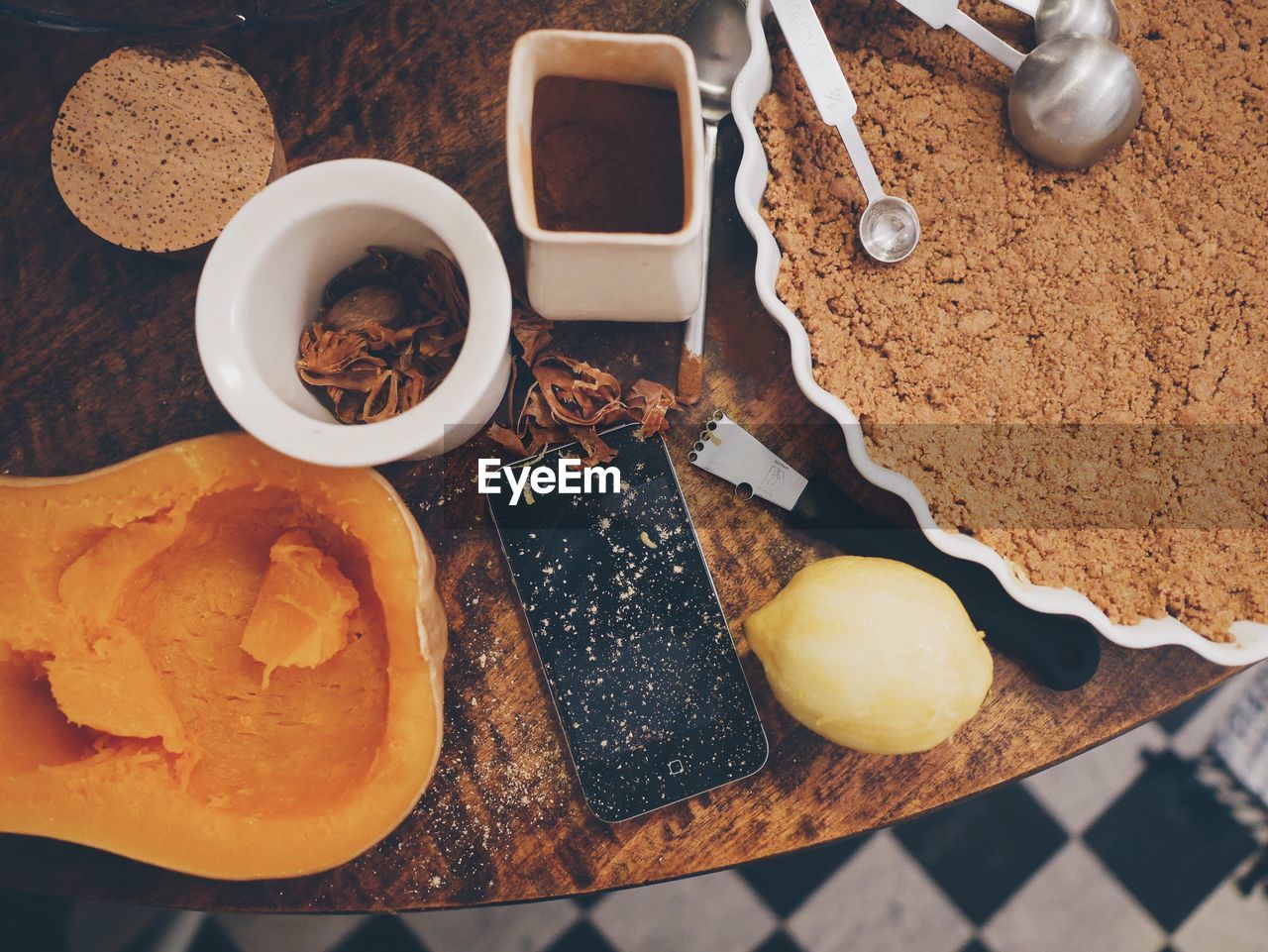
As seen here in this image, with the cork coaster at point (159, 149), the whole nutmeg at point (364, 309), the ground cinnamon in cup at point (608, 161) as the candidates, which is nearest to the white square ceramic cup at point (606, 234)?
the ground cinnamon in cup at point (608, 161)

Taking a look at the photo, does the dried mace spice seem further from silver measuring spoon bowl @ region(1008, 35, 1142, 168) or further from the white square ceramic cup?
silver measuring spoon bowl @ region(1008, 35, 1142, 168)

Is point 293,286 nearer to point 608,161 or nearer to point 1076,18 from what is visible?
point 608,161

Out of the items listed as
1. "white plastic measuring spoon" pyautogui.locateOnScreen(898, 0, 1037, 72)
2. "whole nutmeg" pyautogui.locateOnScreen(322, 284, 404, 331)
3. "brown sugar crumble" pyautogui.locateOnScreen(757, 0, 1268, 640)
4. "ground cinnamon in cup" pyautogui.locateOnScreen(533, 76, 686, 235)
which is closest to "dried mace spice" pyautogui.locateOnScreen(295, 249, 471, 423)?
"whole nutmeg" pyautogui.locateOnScreen(322, 284, 404, 331)

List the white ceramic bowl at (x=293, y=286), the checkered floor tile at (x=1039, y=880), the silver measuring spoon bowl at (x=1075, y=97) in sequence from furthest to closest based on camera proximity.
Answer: the checkered floor tile at (x=1039, y=880) < the silver measuring spoon bowl at (x=1075, y=97) < the white ceramic bowl at (x=293, y=286)

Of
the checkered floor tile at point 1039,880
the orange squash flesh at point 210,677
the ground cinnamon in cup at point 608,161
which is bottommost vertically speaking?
the checkered floor tile at point 1039,880

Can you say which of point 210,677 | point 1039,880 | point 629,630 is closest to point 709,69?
point 629,630
